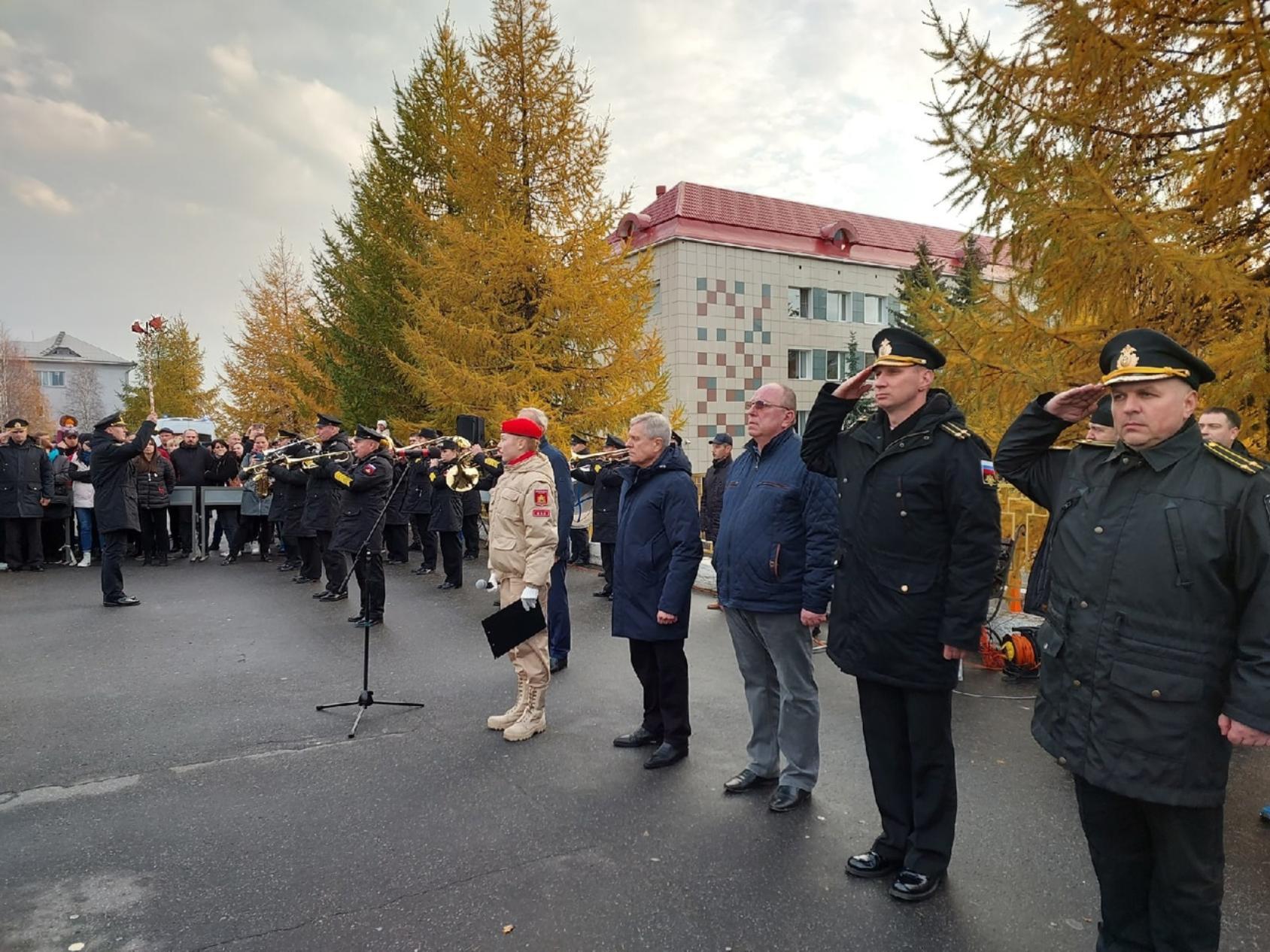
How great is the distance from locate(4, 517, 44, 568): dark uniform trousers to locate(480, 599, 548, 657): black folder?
1060cm

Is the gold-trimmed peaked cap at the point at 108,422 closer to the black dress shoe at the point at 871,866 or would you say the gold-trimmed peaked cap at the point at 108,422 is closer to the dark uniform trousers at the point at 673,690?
the dark uniform trousers at the point at 673,690

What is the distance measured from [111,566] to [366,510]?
3290mm

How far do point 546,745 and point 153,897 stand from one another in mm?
2150

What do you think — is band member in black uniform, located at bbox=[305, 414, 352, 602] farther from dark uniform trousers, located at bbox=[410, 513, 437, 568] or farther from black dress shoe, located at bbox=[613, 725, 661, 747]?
black dress shoe, located at bbox=[613, 725, 661, 747]

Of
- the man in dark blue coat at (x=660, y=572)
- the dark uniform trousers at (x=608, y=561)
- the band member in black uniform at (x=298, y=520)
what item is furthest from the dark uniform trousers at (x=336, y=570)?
the man in dark blue coat at (x=660, y=572)

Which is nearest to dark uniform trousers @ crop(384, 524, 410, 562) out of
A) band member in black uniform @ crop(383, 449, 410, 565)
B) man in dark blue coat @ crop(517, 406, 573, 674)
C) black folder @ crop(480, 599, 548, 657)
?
band member in black uniform @ crop(383, 449, 410, 565)

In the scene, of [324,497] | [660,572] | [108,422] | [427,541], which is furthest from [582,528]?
[660,572]

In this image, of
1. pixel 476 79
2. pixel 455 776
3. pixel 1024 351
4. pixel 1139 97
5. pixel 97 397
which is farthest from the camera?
pixel 97 397

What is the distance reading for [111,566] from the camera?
909cm

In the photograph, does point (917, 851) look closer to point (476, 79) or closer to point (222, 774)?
point (222, 774)

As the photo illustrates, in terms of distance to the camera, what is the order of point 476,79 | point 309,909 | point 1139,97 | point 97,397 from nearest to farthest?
point 309,909 < point 1139,97 < point 476,79 < point 97,397

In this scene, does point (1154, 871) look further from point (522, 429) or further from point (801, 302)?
point (801, 302)

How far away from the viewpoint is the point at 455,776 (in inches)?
170

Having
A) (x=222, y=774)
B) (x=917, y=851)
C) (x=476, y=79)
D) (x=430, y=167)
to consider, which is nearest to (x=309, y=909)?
(x=222, y=774)
